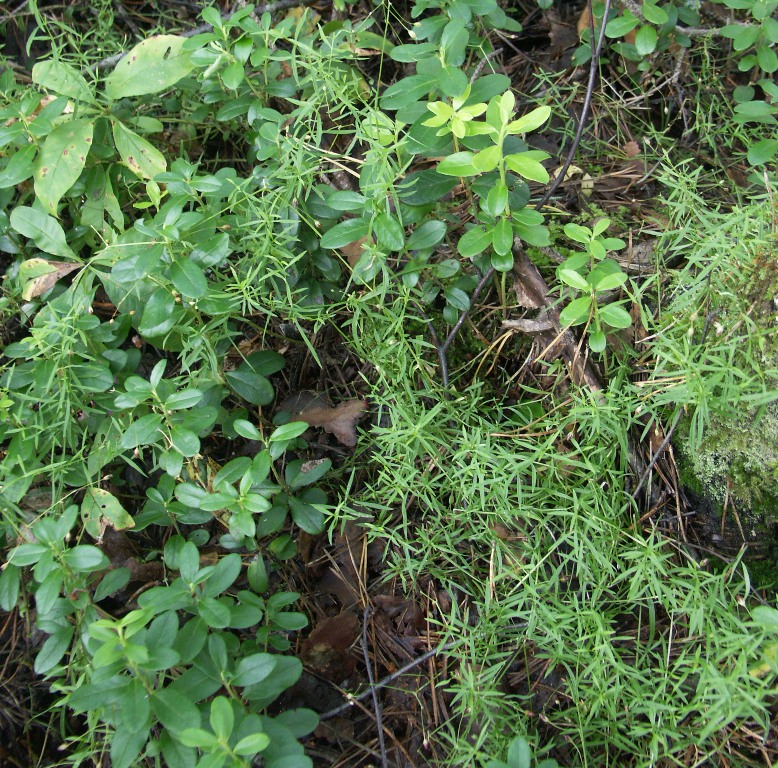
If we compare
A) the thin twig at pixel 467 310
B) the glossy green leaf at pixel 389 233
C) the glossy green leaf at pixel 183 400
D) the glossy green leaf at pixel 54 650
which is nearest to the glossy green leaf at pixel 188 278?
the glossy green leaf at pixel 183 400

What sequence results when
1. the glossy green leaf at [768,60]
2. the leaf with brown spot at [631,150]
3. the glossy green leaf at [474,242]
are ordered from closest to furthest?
the glossy green leaf at [474,242] → the glossy green leaf at [768,60] → the leaf with brown spot at [631,150]

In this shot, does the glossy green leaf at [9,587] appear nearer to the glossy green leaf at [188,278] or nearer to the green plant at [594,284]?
the glossy green leaf at [188,278]

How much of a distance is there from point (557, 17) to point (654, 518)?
208 centimetres

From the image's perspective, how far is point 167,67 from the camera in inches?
90.7

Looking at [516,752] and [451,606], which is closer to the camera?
[516,752]

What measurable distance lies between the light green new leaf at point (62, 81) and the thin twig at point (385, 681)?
6.82ft

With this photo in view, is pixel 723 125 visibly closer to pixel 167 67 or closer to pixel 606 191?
pixel 606 191

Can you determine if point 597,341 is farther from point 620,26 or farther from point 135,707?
point 135,707

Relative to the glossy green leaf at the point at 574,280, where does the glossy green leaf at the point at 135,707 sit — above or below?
below

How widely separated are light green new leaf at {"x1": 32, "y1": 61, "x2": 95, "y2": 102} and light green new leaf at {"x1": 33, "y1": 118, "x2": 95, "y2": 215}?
112 mm

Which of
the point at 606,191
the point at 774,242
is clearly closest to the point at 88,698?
the point at 774,242

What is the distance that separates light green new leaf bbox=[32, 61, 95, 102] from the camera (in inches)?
89.2

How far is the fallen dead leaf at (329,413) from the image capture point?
2.11m

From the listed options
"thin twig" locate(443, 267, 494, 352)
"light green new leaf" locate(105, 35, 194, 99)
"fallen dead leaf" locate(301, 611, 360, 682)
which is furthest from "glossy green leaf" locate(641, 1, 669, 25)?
"fallen dead leaf" locate(301, 611, 360, 682)
